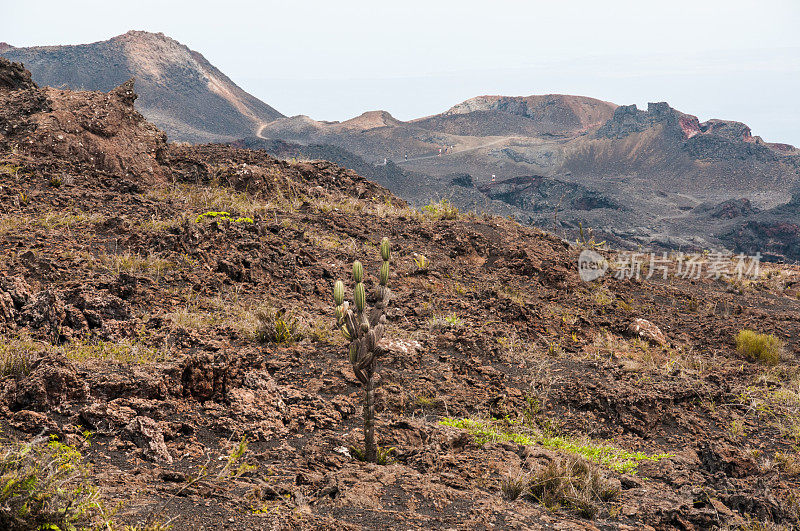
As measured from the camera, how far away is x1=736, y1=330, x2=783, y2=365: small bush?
24.7 feet

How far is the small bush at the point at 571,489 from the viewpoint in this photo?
3.11 meters

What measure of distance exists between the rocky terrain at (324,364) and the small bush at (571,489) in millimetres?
20

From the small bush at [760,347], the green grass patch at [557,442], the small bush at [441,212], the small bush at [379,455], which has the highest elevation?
the small bush at [441,212]

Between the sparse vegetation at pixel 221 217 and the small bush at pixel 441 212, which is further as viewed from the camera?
the small bush at pixel 441 212

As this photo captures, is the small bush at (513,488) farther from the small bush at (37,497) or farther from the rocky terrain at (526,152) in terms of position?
the rocky terrain at (526,152)

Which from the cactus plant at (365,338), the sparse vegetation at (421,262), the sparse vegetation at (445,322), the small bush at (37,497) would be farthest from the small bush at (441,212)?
the small bush at (37,497)

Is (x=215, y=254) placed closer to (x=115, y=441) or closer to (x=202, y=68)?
(x=115, y=441)

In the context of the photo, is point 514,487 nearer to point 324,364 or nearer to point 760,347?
point 324,364

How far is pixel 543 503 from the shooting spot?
313 centimetres

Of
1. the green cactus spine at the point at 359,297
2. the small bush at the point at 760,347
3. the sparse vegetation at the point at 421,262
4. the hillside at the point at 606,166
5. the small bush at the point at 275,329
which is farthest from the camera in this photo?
the hillside at the point at 606,166

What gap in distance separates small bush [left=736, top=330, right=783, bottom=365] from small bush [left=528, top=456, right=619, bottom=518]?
18.2ft

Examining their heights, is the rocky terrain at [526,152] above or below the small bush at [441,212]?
above

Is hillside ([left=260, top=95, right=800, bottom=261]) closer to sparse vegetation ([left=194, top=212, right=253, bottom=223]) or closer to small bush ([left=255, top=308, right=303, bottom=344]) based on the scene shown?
sparse vegetation ([left=194, top=212, right=253, bottom=223])

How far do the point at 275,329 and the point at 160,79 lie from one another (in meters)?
86.1
